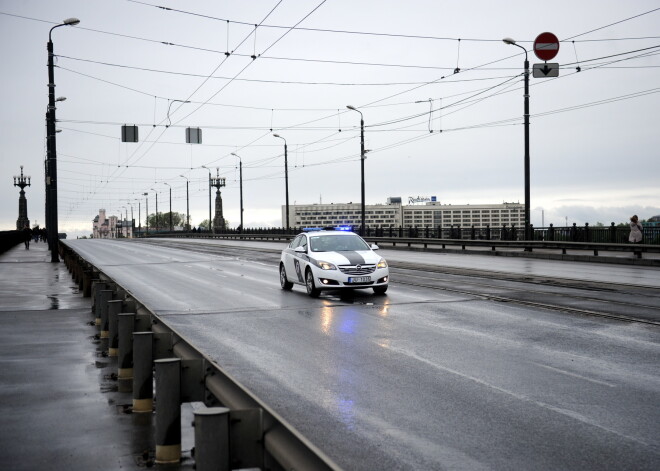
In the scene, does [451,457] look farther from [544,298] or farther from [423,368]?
[544,298]

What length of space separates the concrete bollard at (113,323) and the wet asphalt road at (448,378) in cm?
115

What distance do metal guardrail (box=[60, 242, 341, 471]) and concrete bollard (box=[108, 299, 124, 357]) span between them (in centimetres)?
1

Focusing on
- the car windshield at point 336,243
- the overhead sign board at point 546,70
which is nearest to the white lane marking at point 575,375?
the car windshield at point 336,243

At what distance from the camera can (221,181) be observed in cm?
10719

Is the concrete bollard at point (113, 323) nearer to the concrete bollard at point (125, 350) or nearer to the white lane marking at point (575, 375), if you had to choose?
the concrete bollard at point (125, 350)

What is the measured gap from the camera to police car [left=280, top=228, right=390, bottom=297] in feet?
53.5

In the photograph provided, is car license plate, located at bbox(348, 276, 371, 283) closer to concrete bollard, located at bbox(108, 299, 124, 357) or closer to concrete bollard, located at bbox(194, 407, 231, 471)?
concrete bollard, located at bbox(108, 299, 124, 357)

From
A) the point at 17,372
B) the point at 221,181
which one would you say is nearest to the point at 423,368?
the point at 17,372

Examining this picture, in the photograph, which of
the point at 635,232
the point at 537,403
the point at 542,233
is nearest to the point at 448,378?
the point at 537,403

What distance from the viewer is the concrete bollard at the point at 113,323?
829 cm

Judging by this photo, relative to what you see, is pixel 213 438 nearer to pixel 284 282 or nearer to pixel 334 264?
pixel 334 264

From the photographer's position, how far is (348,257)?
16719mm

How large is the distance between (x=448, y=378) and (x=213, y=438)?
454cm

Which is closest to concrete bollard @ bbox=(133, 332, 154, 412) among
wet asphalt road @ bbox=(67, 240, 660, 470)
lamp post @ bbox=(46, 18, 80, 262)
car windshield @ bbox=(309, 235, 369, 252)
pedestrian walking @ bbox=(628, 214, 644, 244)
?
wet asphalt road @ bbox=(67, 240, 660, 470)
